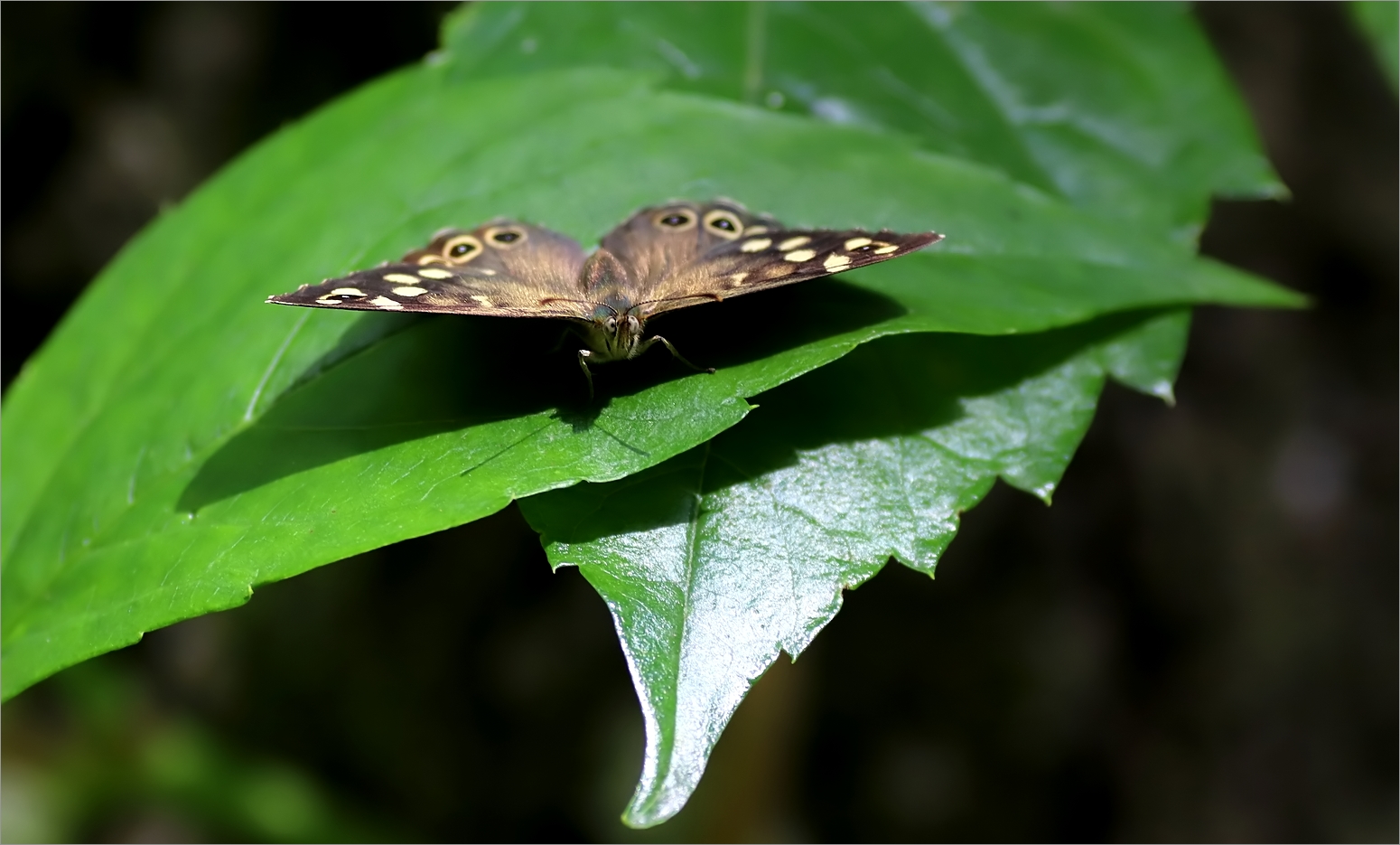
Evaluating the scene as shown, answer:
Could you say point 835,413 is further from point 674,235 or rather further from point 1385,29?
point 1385,29

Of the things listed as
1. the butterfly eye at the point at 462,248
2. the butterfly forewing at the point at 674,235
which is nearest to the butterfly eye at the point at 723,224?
the butterfly forewing at the point at 674,235

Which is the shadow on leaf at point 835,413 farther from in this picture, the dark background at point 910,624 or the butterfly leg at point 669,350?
the dark background at point 910,624

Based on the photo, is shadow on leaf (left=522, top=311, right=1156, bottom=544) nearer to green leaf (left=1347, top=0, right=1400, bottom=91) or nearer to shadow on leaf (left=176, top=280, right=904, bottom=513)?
shadow on leaf (left=176, top=280, right=904, bottom=513)

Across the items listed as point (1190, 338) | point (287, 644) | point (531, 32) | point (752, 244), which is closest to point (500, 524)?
point (287, 644)

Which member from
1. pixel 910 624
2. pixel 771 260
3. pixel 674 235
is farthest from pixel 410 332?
pixel 910 624

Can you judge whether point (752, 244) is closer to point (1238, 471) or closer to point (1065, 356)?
point (1065, 356)

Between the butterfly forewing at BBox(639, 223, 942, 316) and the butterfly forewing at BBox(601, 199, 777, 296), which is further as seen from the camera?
the butterfly forewing at BBox(601, 199, 777, 296)

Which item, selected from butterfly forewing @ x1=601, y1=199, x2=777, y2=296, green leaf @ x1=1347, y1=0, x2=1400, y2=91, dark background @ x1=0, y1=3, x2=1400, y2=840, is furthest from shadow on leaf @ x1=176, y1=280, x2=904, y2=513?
dark background @ x1=0, y1=3, x2=1400, y2=840
